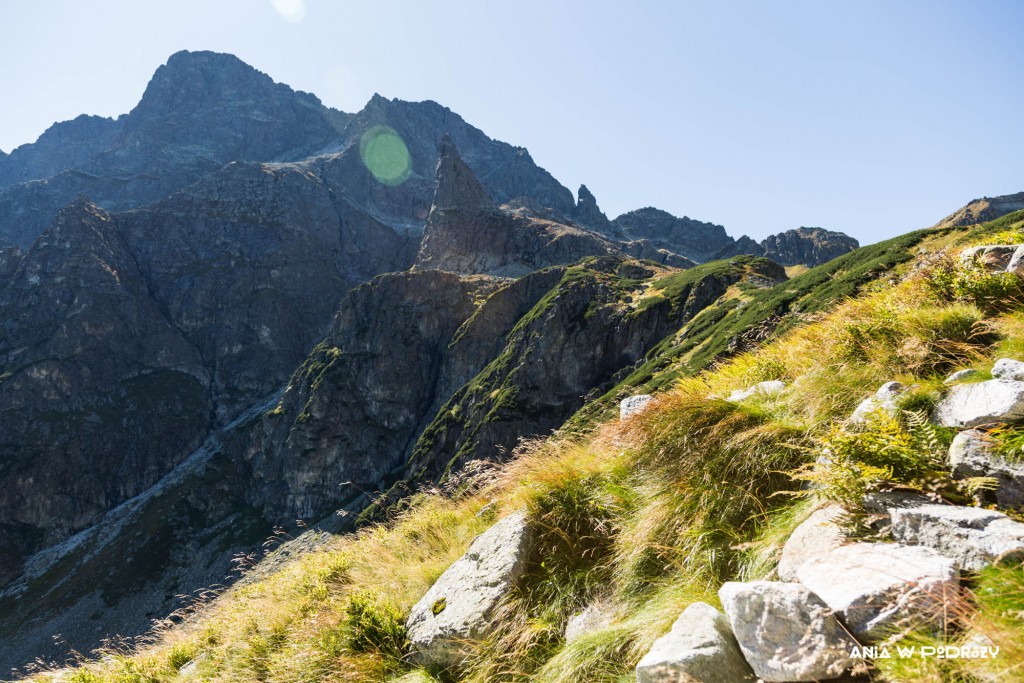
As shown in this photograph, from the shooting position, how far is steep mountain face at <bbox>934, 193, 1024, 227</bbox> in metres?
138

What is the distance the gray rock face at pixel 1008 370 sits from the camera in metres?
4.60

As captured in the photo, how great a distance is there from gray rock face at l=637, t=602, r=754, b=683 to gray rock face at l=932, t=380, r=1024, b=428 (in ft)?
9.49

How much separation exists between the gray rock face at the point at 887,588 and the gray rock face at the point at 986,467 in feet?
3.14

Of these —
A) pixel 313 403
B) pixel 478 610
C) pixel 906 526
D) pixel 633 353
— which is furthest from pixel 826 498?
pixel 313 403

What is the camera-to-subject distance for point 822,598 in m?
3.13

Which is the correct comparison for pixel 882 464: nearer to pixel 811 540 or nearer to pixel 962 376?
pixel 811 540

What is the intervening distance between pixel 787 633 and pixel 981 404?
2.95 meters

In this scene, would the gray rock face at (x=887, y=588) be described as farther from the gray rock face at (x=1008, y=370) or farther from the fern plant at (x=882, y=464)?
the gray rock face at (x=1008, y=370)

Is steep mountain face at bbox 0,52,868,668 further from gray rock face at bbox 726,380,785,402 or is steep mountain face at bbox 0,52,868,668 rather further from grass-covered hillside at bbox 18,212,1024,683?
gray rock face at bbox 726,380,785,402

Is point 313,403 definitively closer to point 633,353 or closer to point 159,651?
point 633,353

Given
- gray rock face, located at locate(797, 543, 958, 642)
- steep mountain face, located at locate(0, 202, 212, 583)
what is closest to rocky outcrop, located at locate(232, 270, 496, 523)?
steep mountain face, located at locate(0, 202, 212, 583)

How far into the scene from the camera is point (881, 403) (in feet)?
17.0

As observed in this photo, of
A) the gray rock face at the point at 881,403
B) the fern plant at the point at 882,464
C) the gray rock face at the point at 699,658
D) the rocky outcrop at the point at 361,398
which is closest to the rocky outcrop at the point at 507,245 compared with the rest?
the rocky outcrop at the point at 361,398

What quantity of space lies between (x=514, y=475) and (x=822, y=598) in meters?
5.02
